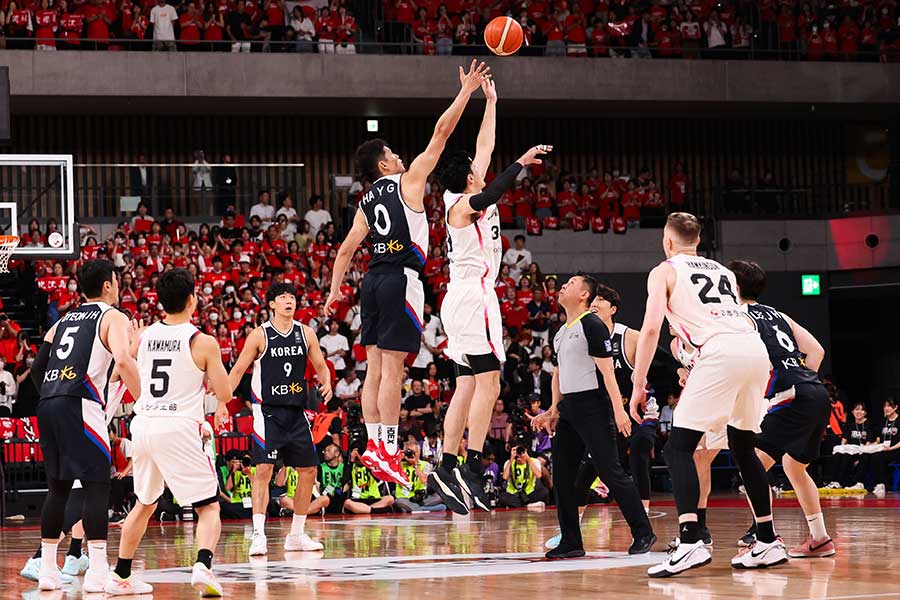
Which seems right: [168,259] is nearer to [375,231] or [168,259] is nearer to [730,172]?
[375,231]

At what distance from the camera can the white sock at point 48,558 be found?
8383mm

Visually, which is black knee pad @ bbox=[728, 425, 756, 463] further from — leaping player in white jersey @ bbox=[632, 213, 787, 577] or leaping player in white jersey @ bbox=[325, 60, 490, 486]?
leaping player in white jersey @ bbox=[325, 60, 490, 486]

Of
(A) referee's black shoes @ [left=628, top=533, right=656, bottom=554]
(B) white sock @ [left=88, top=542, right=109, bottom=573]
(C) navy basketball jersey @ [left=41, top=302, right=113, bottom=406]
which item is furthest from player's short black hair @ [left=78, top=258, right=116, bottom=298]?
(A) referee's black shoes @ [left=628, top=533, right=656, bottom=554]

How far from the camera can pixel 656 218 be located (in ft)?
89.0

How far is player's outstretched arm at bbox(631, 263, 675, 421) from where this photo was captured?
26.4ft

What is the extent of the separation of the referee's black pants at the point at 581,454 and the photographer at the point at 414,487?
796 centimetres

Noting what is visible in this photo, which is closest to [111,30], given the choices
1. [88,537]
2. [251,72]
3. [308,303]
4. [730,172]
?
[251,72]

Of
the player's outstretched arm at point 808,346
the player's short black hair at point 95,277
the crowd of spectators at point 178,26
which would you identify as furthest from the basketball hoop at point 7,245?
the player's outstretched arm at point 808,346

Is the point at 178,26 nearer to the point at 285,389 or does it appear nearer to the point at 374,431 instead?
the point at 285,389

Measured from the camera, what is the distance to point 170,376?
7.84 metres

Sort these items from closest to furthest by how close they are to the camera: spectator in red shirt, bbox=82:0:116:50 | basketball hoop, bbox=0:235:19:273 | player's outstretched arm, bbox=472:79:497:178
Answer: player's outstretched arm, bbox=472:79:497:178, basketball hoop, bbox=0:235:19:273, spectator in red shirt, bbox=82:0:116:50

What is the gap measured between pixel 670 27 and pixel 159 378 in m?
22.1

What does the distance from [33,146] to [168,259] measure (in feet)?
26.6

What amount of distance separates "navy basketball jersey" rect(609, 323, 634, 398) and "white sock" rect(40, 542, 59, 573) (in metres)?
4.92
